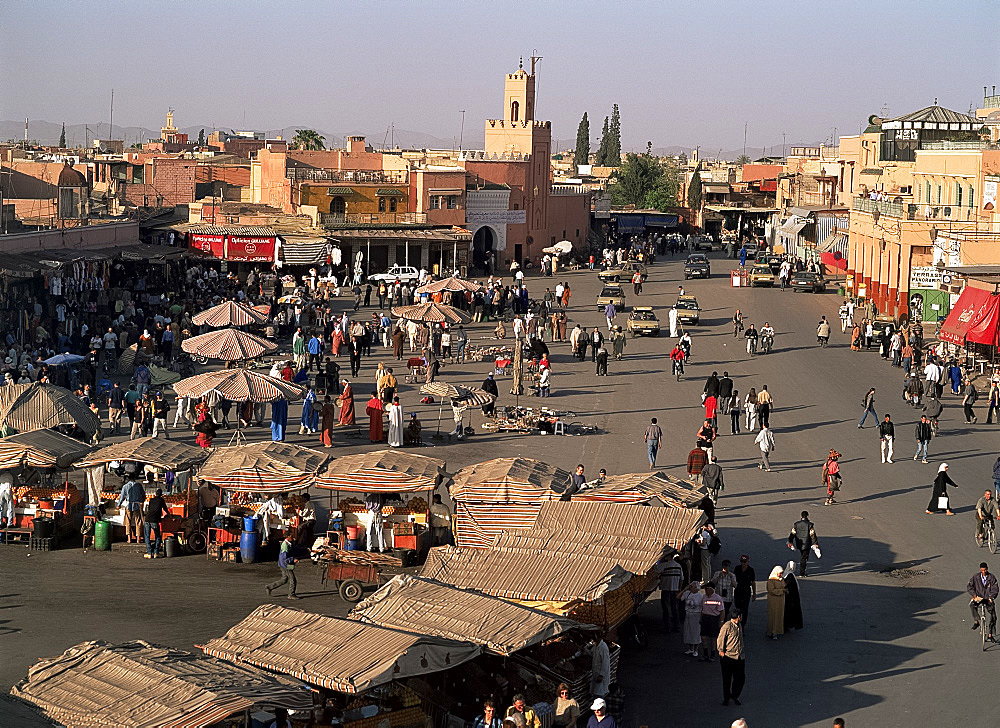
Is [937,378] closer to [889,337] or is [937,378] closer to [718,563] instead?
[889,337]

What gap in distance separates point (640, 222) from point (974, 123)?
3499cm

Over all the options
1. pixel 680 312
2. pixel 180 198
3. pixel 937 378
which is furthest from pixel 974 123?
pixel 180 198

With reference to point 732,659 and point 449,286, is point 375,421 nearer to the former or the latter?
point 732,659

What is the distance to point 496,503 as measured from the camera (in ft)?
55.0

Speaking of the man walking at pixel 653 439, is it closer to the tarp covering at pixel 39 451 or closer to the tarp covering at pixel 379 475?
the tarp covering at pixel 379 475

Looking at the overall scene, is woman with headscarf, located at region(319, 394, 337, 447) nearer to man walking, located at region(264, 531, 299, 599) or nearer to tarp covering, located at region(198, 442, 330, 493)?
tarp covering, located at region(198, 442, 330, 493)

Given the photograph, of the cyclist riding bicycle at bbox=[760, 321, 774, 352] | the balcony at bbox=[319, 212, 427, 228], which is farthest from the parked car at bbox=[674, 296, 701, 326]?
the balcony at bbox=[319, 212, 427, 228]

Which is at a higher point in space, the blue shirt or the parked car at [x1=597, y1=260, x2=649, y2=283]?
the parked car at [x1=597, y1=260, x2=649, y2=283]

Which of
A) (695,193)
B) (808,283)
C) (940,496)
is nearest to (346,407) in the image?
(940,496)

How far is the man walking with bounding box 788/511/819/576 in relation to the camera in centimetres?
1695

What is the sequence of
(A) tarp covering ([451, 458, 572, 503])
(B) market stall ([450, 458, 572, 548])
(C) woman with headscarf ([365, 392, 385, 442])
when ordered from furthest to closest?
1. (C) woman with headscarf ([365, 392, 385, 442])
2. (A) tarp covering ([451, 458, 572, 503])
3. (B) market stall ([450, 458, 572, 548])

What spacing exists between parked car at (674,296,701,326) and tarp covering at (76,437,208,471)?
25.9m

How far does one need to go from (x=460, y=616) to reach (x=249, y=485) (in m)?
6.16

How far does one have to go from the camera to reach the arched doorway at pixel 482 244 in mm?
62594
